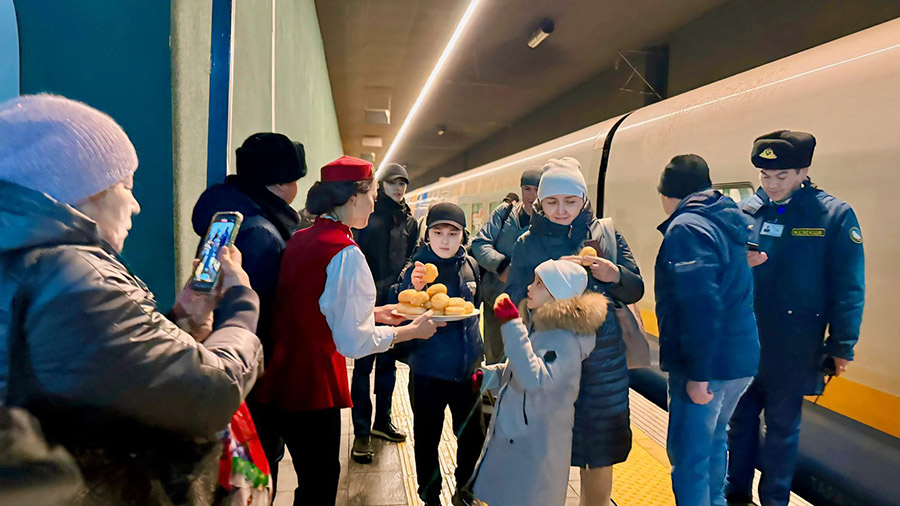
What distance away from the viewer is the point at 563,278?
186 cm

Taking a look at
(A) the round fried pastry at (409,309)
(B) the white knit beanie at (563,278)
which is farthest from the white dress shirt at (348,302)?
(B) the white knit beanie at (563,278)

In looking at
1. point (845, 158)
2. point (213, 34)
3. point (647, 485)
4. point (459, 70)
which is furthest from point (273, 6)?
point (459, 70)

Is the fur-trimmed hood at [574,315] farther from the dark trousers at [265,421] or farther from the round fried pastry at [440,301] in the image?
the dark trousers at [265,421]

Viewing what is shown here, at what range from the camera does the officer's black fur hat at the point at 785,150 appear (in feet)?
7.49

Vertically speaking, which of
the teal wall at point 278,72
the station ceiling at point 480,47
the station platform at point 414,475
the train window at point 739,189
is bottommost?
the station platform at point 414,475

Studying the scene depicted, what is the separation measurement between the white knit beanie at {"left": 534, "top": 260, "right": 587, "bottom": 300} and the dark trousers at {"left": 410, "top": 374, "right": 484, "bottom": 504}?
2.53ft

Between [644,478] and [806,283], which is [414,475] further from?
[806,283]

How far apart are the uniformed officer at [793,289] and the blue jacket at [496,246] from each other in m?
1.35

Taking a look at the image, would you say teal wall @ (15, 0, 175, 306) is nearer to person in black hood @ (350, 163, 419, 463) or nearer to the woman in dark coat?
the woman in dark coat

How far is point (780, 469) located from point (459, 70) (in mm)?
8646

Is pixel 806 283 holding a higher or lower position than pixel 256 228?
Result: lower

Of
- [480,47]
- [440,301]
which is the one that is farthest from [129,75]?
[480,47]

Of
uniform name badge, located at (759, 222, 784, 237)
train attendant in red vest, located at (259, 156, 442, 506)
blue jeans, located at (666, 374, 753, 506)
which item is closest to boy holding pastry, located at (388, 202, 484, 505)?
train attendant in red vest, located at (259, 156, 442, 506)

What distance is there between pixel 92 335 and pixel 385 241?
8.32 feet
